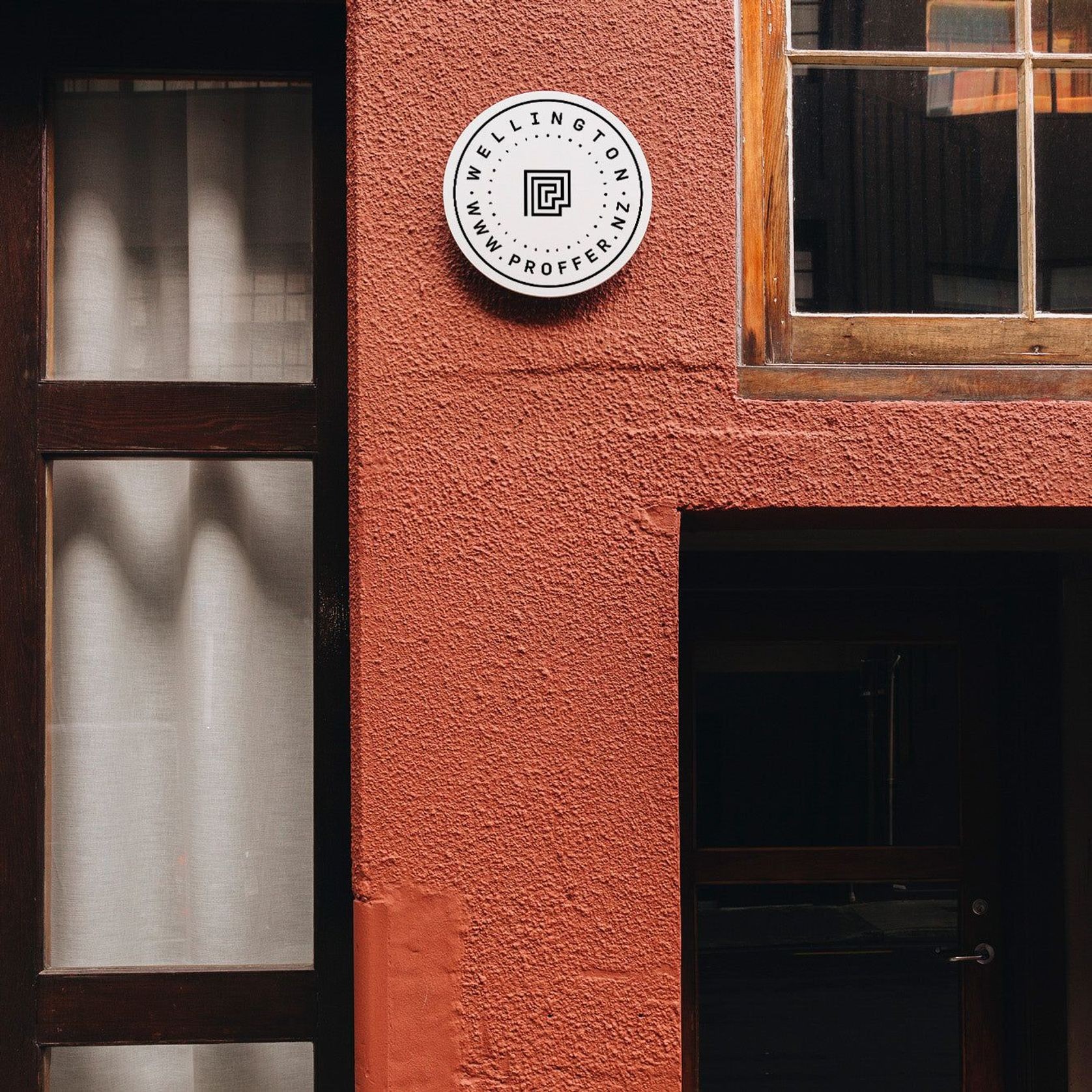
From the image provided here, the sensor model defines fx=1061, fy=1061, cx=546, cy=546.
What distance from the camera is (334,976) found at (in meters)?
2.62

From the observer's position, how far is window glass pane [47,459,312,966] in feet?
8.68

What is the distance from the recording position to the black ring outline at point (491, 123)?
225 centimetres

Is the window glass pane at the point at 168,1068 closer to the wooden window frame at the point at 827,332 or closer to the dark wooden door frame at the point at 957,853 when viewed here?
the dark wooden door frame at the point at 957,853

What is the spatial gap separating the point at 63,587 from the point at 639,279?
64.0 inches

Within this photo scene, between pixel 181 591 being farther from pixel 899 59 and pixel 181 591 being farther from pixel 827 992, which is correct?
pixel 827 992

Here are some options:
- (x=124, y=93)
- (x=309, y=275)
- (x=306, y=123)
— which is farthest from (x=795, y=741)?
(x=124, y=93)

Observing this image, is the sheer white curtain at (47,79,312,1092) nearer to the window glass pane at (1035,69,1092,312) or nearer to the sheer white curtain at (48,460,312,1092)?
the sheer white curtain at (48,460,312,1092)

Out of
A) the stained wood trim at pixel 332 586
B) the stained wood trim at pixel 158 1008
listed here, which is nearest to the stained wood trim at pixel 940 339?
the stained wood trim at pixel 332 586

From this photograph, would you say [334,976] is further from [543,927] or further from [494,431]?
[494,431]

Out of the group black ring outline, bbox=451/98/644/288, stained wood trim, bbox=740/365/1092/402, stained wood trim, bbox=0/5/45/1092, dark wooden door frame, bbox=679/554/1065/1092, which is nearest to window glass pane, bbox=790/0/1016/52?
black ring outline, bbox=451/98/644/288

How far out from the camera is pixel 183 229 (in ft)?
9.07

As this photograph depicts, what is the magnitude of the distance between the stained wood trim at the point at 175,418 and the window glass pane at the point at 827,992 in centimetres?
A: 188

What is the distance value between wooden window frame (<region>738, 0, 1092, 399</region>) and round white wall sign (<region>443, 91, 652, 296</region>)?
0.96 feet

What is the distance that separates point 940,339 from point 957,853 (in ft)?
5.83
